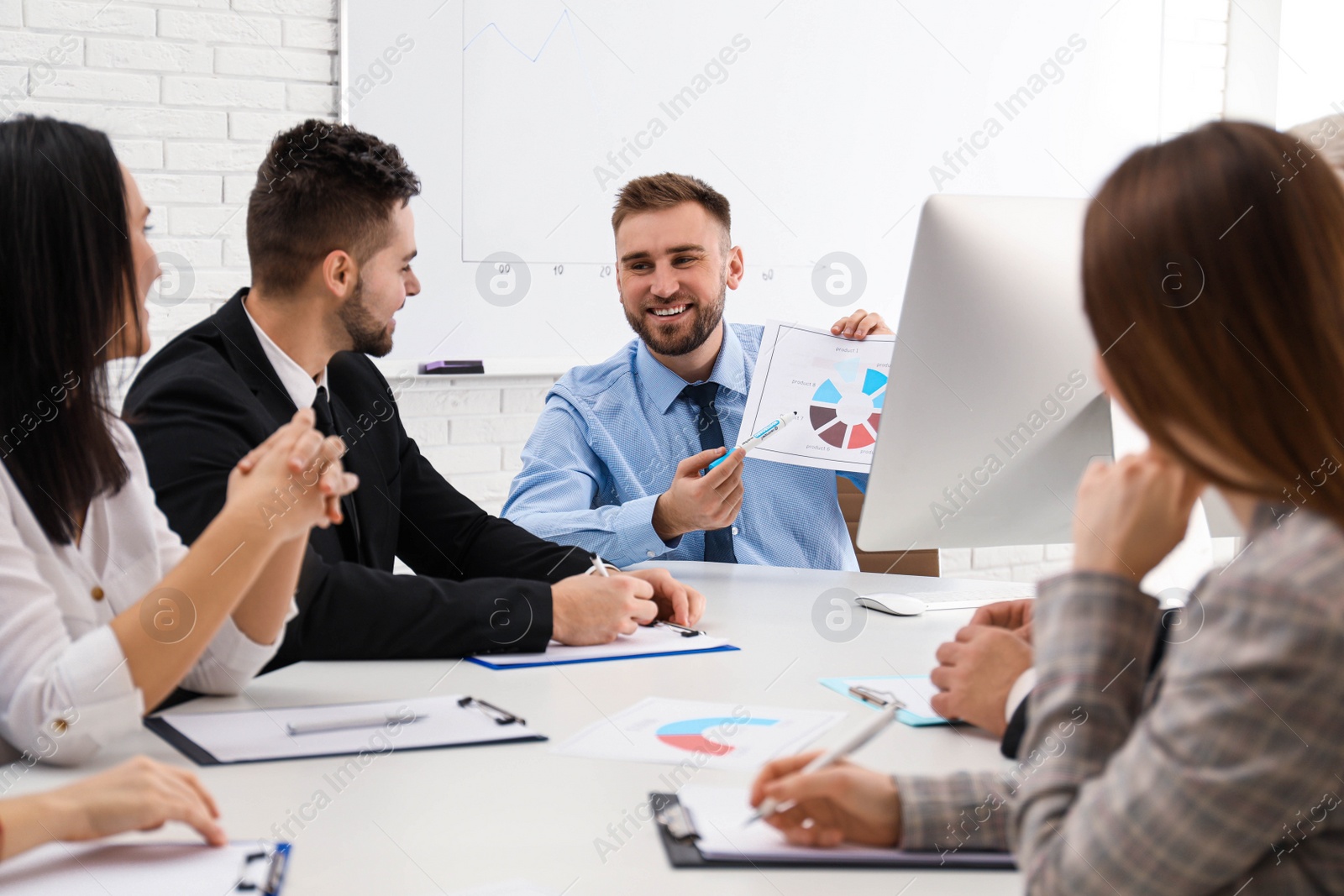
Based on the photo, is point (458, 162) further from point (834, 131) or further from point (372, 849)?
point (372, 849)

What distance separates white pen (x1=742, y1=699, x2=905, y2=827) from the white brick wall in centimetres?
182

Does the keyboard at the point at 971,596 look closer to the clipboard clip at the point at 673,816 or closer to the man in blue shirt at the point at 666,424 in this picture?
the man in blue shirt at the point at 666,424

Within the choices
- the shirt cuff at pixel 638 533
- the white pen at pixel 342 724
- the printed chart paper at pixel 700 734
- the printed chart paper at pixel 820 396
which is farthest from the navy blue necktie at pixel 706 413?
the white pen at pixel 342 724

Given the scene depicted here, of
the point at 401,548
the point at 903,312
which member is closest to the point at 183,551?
the point at 401,548

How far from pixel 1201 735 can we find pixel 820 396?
134 cm

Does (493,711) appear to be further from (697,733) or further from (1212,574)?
(1212,574)

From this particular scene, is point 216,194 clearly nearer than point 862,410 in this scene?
No

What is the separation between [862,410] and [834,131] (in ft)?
5.56

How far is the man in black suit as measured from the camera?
55.6 inches

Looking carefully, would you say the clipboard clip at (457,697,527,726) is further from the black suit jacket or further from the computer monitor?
the computer monitor

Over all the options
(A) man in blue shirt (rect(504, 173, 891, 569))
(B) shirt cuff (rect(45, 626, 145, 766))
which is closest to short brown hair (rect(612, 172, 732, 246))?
(A) man in blue shirt (rect(504, 173, 891, 569))

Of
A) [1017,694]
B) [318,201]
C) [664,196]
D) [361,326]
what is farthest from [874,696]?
[664,196]

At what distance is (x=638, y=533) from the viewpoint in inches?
79.3

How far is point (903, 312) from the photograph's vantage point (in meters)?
1.37
